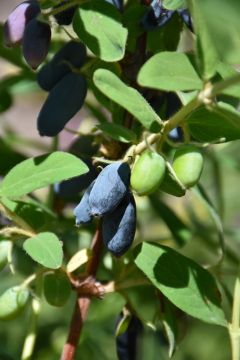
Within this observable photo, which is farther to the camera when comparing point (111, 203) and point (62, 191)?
point (62, 191)

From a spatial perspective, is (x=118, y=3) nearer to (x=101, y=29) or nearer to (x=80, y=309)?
(x=101, y=29)

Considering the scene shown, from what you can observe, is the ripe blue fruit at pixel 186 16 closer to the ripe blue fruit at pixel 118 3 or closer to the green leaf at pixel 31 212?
the ripe blue fruit at pixel 118 3

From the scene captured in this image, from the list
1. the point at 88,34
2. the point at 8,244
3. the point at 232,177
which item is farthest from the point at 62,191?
the point at 232,177

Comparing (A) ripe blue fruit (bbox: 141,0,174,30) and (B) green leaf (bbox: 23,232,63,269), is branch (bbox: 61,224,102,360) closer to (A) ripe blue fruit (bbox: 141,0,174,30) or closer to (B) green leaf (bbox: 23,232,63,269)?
(B) green leaf (bbox: 23,232,63,269)

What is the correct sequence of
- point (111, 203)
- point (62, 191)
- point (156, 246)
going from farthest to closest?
point (62, 191) < point (156, 246) < point (111, 203)

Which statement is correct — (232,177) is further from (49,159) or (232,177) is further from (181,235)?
(49,159)

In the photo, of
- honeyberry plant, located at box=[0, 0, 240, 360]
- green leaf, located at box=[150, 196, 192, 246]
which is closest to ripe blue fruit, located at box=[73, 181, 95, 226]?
honeyberry plant, located at box=[0, 0, 240, 360]

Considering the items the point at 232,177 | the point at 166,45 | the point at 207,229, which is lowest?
the point at 232,177
